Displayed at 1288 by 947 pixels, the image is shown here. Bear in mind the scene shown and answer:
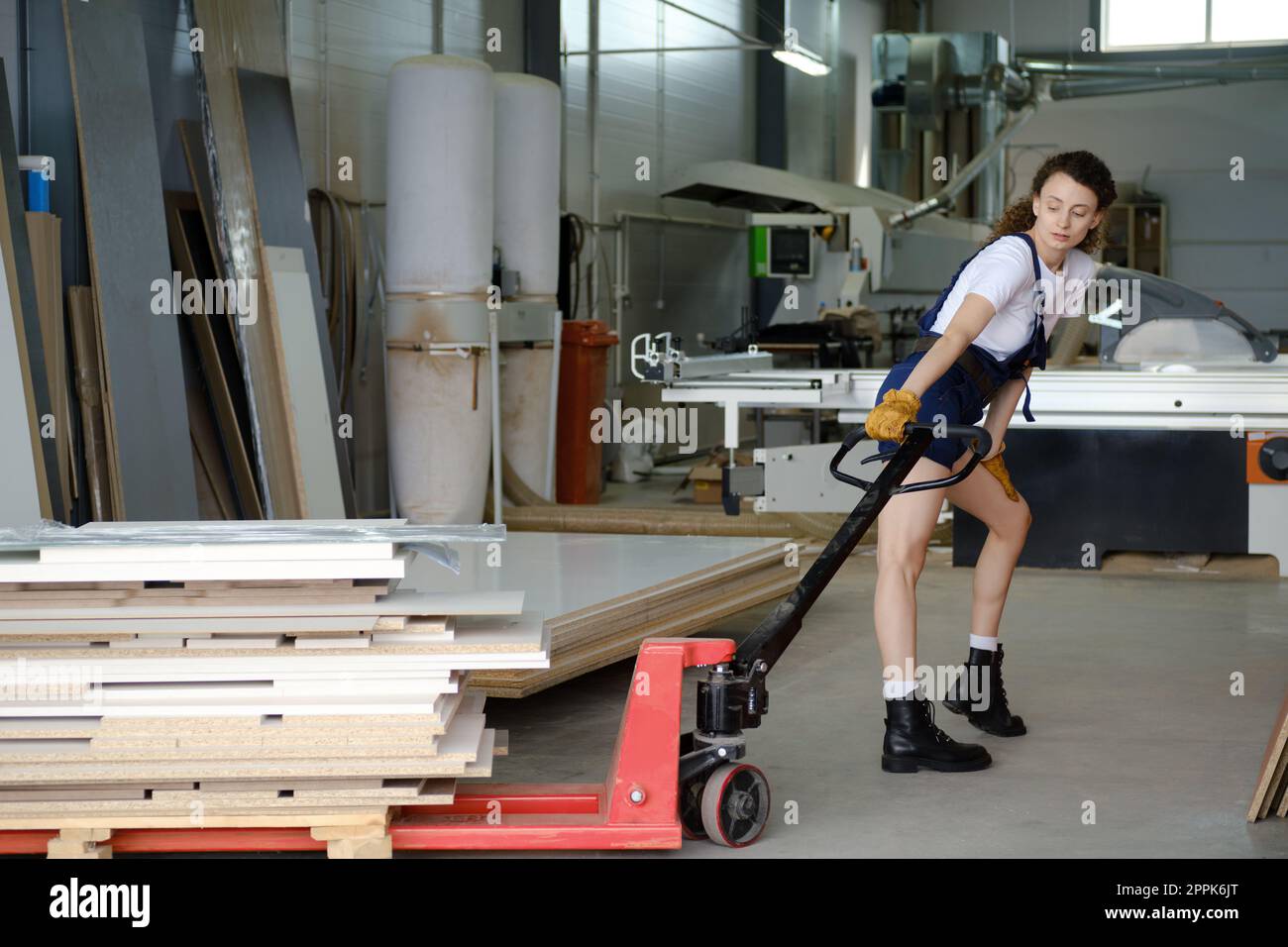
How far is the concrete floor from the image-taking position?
2.96 m

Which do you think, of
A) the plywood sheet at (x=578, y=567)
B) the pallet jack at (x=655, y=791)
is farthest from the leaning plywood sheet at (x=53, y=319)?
the pallet jack at (x=655, y=791)

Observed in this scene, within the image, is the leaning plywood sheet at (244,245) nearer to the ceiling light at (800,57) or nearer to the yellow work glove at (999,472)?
the yellow work glove at (999,472)

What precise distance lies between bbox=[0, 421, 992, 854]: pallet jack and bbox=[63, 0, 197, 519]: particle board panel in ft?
8.00

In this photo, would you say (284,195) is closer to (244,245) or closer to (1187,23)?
(244,245)

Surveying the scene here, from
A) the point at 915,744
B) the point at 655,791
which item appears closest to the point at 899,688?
the point at 915,744

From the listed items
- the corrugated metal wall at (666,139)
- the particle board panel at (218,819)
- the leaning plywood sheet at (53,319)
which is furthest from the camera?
the corrugated metal wall at (666,139)

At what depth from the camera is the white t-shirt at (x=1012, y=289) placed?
316cm

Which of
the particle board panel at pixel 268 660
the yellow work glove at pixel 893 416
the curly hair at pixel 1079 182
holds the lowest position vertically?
the particle board panel at pixel 268 660

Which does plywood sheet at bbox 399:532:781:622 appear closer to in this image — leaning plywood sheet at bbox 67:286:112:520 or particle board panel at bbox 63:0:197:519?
particle board panel at bbox 63:0:197:519

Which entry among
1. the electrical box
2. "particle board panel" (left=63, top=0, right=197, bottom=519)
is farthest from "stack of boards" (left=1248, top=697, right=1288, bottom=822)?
the electrical box

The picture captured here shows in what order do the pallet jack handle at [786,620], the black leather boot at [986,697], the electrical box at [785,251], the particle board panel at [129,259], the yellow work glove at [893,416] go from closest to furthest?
1. the pallet jack handle at [786,620]
2. the yellow work glove at [893,416]
3. the black leather boot at [986,697]
4. the particle board panel at [129,259]
5. the electrical box at [785,251]

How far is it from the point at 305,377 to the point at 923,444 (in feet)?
10.8

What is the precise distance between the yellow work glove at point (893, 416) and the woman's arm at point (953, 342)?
0.11 meters

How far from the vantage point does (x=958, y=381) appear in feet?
10.9
